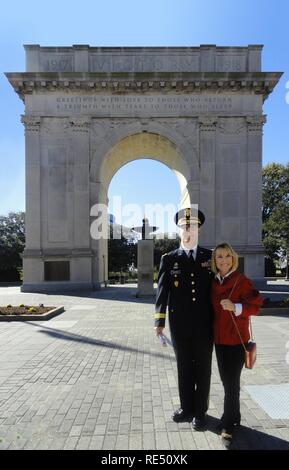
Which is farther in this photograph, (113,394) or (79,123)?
(79,123)

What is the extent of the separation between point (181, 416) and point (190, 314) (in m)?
1.33

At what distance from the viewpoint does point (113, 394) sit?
218 inches

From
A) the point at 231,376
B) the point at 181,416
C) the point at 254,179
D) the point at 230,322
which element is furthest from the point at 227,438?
the point at 254,179

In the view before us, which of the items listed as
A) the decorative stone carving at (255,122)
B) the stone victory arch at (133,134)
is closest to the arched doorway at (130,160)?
the stone victory arch at (133,134)

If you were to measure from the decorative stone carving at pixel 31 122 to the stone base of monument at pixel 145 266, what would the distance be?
11.1 m

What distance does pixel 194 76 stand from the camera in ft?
79.1

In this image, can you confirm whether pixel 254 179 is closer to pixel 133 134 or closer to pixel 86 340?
pixel 133 134

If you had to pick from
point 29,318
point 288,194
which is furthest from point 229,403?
point 288,194

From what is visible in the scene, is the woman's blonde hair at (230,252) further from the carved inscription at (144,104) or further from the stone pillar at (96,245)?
the carved inscription at (144,104)

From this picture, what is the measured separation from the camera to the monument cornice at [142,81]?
23938 millimetres

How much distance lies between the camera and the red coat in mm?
4051

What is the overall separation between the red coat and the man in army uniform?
7.9 inches

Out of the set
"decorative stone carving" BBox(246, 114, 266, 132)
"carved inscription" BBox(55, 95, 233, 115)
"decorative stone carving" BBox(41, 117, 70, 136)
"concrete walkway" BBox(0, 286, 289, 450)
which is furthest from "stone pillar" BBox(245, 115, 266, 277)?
"concrete walkway" BBox(0, 286, 289, 450)

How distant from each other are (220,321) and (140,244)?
16.1 meters
